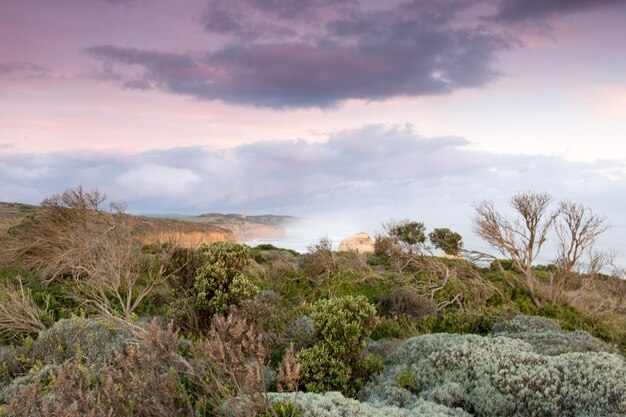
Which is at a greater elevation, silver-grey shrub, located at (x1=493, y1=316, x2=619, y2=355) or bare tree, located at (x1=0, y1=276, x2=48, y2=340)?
silver-grey shrub, located at (x1=493, y1=316, x2=619, y2=355)

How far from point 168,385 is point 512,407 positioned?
507cm

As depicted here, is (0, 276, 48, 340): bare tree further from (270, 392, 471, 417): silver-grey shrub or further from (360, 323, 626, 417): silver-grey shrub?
(360, 323, 626, 417): silver-grey shrub

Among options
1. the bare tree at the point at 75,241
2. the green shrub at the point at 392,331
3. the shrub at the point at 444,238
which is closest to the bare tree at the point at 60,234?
the bare tree at the point at 75,241

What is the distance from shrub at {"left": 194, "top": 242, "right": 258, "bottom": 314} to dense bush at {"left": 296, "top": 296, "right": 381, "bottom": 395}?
4.06 metres

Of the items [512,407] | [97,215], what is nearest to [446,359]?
[512,407]

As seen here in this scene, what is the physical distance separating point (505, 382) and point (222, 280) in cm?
812

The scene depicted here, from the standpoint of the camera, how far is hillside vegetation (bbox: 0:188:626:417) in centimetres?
540

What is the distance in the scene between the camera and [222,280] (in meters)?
12.8

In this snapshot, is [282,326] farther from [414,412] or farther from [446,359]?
[414,412]

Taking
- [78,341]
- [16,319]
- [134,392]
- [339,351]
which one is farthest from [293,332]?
[16,319]

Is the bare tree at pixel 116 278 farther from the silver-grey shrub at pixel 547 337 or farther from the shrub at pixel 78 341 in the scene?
the silver-grey shrub at pixel 547 337

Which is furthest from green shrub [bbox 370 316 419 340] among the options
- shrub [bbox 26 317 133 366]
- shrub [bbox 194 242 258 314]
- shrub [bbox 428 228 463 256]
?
shrub [bbox 428 228 463 256]

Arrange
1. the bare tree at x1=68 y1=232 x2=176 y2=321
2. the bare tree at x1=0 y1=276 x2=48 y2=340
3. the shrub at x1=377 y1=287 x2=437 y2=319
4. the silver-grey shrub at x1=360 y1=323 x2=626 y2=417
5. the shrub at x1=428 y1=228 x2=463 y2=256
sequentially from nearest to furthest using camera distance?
the silver-grey shrub at x1=360 y1=323 x2=626 y2=417 → the bare tree at x1=0 y1=276 x2=48 y2=340 → the bare tree at x1=68 y1=232 x2=176 y2=321 → the shrub at x1=377 y1=287 x2=437 y2=319 → the shrub at x1=428 y1=228 x2=463 y2=256

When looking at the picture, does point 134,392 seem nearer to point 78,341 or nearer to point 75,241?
point 78,341
